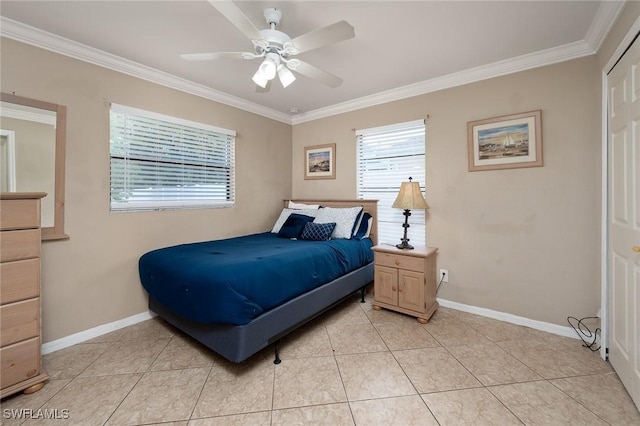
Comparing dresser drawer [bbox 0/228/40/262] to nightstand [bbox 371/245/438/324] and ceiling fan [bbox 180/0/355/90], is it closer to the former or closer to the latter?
ceiling fan [bbox 180/0/355/90]

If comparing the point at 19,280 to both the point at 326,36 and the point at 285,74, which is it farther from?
the point at 326,36

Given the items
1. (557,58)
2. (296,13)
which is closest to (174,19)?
(296,13)

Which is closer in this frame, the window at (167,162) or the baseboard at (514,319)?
the baseboard at (514,319)

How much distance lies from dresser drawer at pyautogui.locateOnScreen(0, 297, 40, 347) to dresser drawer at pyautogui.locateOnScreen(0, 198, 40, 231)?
A: 48cm

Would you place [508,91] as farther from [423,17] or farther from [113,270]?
[113,270]

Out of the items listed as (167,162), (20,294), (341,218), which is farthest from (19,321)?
(341,218)

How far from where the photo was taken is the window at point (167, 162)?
8.26ft

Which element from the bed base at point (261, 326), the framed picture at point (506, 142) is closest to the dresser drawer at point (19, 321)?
the bed base at point (261, 326)

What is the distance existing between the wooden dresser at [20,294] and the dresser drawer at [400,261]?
9.07 ft

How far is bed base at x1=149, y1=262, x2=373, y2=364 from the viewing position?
5.64ft

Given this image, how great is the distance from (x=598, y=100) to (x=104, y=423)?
4119 millimetres

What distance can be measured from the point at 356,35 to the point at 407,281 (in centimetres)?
230

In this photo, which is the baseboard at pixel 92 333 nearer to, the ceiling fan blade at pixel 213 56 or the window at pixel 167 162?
the window at pixel 167 162

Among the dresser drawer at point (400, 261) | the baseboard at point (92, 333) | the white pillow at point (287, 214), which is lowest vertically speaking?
the baseboard at point (92, 333)
